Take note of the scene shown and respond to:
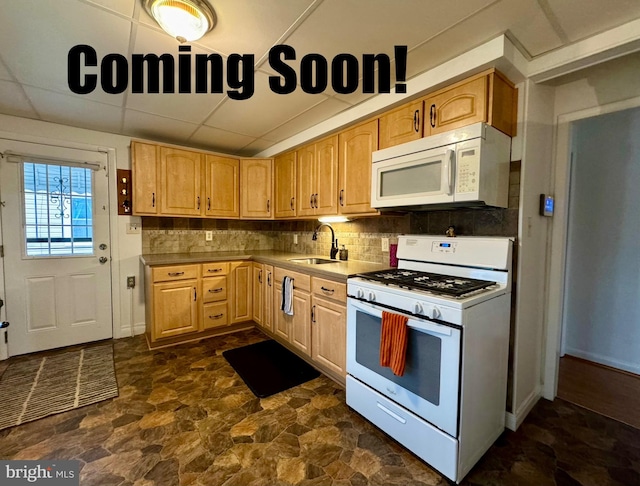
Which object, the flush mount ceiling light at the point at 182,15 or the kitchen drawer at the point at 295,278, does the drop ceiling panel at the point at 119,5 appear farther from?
the kitchen drawer at the point at 295,278

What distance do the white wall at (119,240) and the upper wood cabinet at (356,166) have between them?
240cm

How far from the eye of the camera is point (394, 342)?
1.59 metres

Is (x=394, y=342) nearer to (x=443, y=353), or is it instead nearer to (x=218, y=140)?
(x=443, y=353)

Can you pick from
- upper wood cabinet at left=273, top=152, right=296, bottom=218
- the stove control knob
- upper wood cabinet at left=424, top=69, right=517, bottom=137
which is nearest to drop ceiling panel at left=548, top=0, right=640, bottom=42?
upper wood cabinet at left=424, top=69, right=517, bottom=137

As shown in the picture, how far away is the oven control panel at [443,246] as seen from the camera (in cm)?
195

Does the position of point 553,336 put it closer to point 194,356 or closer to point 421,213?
point 421,213

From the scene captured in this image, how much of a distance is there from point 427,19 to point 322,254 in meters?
2.39

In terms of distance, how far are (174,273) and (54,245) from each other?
123 centimetres

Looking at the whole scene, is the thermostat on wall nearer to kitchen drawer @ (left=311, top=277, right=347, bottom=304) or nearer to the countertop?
the countertop

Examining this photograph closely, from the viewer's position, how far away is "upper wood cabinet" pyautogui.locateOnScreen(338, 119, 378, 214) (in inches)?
92.7

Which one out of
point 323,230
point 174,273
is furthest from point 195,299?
point 323,230

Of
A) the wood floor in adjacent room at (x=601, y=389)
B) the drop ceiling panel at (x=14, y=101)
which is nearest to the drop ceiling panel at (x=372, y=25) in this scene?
the drop ceiling panel at (x=14, y=101)

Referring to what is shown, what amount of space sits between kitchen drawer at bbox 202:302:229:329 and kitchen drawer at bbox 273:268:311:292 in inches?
31.0

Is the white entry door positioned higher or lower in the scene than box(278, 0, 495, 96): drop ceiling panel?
lower
